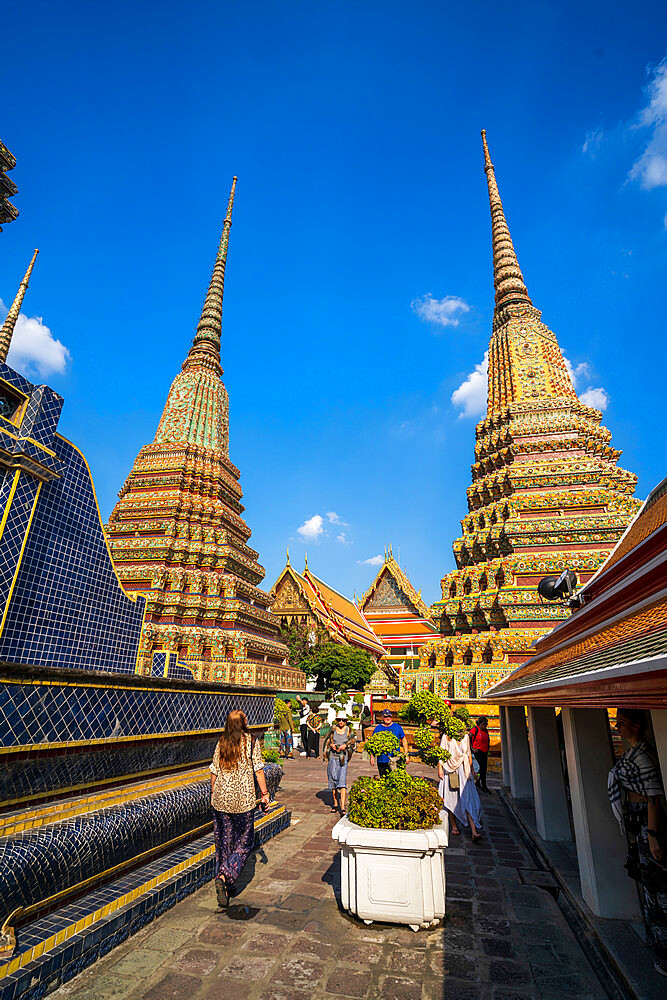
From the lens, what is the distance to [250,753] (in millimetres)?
4281

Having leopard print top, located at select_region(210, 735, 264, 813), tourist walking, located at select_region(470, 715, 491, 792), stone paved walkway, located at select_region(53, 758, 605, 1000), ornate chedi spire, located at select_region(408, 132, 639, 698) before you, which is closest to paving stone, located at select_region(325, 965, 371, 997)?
stone paved walkway, located at select_region(53, 758, 605, 1000)

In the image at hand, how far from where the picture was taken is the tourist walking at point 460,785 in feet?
20.8

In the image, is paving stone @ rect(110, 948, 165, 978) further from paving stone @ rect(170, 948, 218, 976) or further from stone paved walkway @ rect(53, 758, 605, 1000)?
paving stone @ rect(170, 948, 218, 976)

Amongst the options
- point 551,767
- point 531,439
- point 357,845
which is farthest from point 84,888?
point 531,439

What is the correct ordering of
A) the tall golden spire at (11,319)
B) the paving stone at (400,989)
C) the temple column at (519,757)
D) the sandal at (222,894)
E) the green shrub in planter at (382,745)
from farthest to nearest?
the tall golden spire at (11,319) → the temple column at (519,757) → the green shrub in planter at (382,745) → the sandal at (222,894) → the paving stone at (400,989)

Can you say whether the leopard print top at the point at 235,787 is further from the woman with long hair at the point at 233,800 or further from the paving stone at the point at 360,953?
the paving stone at the point at 360,953

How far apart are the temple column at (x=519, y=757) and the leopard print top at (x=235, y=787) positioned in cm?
594

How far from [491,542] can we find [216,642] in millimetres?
10037

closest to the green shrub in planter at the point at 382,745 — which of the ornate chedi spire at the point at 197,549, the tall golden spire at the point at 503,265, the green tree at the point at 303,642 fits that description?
the ornate chedi spire at the point at 197,549

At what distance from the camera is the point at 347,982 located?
289cm

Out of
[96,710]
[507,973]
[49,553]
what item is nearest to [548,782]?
[507,973]

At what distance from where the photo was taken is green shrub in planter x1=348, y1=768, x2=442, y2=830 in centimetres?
389

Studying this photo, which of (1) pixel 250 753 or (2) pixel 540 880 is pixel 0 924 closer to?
(1) pixel 250 753

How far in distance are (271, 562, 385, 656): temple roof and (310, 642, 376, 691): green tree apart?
54.6 inches
